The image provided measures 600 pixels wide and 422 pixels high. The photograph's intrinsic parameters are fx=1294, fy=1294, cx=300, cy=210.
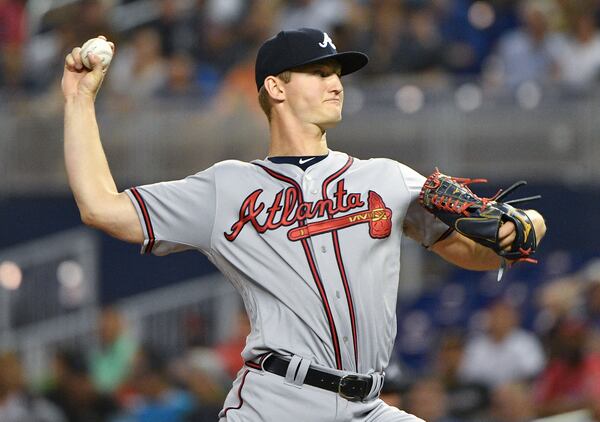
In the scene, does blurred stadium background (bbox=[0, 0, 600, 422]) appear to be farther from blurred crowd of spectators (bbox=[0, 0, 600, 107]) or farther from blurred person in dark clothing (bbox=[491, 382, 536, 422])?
blurred person in dark clothing (bbox=[491, 382, 536, 422])

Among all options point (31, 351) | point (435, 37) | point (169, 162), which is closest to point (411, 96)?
point (435, 37)

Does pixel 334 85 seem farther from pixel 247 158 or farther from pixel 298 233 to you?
pixel 247 158

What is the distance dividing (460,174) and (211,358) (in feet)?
9.12

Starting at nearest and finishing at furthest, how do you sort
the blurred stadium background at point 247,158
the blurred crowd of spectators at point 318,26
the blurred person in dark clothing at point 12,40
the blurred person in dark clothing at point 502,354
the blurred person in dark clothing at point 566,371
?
the blurred person in dark clothing at point 566,371, the blurred person in dark clothing at point 502,354, the blurred stadium background at point 247,158, the blurred crowd of spectators at point 318,26, the blurred person in dark clothing at point 12,40

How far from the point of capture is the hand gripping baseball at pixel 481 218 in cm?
428

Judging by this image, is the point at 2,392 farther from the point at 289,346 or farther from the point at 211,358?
the point at 289,346

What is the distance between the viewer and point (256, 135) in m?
11.1

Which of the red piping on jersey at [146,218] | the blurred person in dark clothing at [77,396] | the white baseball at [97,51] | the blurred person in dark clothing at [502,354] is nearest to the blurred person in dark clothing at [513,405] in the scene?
the blurred person in dark clothing at [502,354]

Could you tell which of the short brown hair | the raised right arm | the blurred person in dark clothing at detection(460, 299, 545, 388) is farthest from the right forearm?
the blurred person in dark clothing at detection(460, 299, 545, 388)

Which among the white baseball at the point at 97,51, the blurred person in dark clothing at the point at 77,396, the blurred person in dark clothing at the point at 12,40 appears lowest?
the blurred person in dark clothing at the point at 77,396

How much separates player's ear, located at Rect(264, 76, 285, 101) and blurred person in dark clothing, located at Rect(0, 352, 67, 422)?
5.35 meters

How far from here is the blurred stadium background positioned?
917cm

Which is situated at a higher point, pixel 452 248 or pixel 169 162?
pixel 452 248

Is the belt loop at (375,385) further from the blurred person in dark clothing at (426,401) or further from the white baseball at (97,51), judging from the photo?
the blurred person in dark clothing at (426,401)
